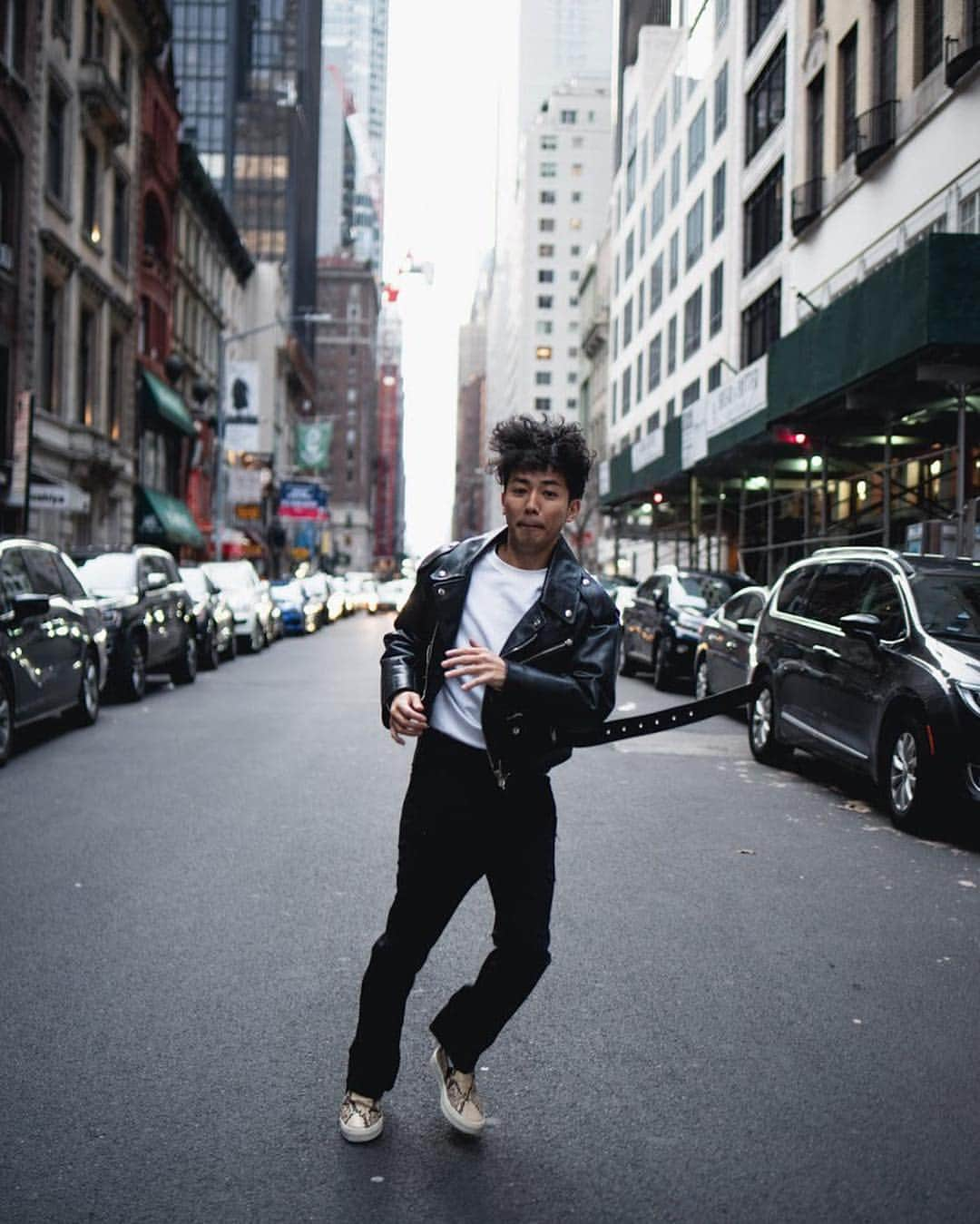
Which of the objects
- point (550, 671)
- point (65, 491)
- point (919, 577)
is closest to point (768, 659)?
point (919, 577)

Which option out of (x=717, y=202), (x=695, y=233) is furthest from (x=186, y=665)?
(x=695, y=233)

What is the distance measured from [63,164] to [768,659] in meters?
28.0

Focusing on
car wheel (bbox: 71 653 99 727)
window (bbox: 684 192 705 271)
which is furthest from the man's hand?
window (bbox: 684 192 705 271)

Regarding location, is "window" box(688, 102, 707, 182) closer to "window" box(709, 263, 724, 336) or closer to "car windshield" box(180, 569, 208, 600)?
"window" box(709, 263, 724, 336)

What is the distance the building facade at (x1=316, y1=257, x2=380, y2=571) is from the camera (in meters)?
162

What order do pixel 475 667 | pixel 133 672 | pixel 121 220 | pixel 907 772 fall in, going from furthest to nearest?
pixel 121 220 < pixel 133 672 < pixel 907 772 < pixel 475 667

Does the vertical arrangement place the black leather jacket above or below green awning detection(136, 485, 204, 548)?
below

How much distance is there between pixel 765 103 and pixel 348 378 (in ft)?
434

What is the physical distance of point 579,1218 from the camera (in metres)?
3.20

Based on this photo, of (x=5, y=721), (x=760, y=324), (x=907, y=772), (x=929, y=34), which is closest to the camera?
(x=907, y=772)

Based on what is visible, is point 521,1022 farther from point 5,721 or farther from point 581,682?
point 5,721

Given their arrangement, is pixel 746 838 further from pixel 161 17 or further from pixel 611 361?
pixel 611 361

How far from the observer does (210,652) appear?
2178 centimetres

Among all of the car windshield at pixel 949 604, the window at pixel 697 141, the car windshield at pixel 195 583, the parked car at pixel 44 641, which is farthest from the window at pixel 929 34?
the window at pixel 697 141
